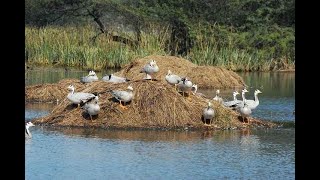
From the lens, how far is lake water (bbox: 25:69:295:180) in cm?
1042

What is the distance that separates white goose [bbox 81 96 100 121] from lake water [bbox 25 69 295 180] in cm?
37

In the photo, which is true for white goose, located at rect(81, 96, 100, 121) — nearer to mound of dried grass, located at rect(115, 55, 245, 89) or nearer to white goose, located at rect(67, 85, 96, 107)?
white goose, located at rect(67, 85, 96, 107)

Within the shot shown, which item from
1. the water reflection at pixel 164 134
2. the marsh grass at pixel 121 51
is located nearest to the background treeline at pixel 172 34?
the marsh grass at pixel 121 51

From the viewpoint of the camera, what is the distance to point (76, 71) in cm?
3167

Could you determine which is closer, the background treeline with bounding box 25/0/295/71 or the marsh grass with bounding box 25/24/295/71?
the marsh grass with bounding box 25/24/295/71

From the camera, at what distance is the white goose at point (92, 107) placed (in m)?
15.0

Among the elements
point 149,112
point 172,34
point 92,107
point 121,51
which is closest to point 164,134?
point 149,112

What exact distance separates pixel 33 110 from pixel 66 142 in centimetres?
530

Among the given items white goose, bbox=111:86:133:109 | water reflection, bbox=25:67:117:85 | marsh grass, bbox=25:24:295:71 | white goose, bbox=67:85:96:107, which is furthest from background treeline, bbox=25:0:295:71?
white goose, bbox=111:86:133:109

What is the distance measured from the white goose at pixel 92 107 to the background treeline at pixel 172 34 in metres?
16.7
